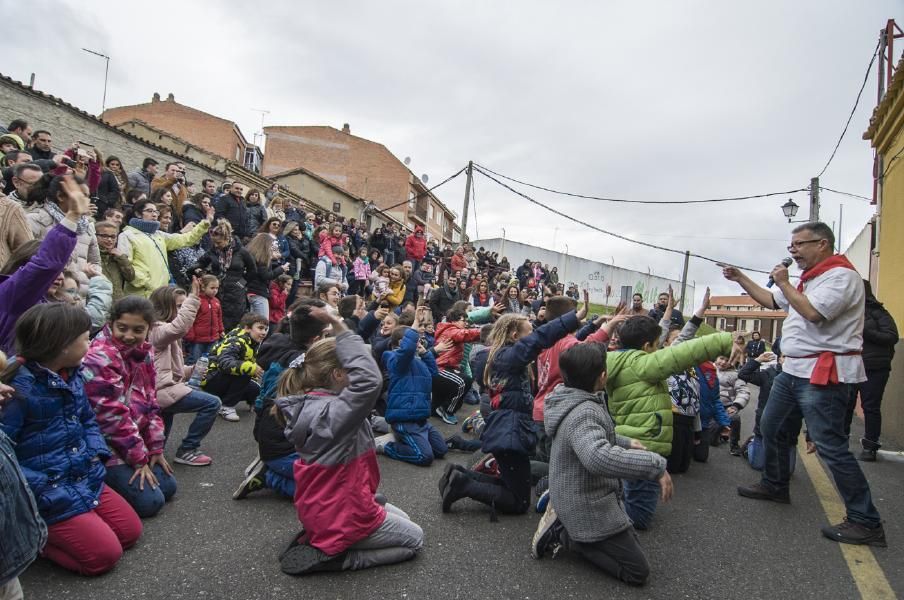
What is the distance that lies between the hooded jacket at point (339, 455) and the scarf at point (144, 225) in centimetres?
547

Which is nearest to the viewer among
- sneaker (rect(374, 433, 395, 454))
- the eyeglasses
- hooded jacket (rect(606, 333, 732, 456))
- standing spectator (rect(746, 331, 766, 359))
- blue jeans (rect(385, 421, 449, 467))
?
hooded jacket (rect(606, 333, 732, 456))

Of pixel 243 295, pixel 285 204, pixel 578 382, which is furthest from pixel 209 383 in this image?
pixel 285 204

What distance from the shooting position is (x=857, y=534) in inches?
140

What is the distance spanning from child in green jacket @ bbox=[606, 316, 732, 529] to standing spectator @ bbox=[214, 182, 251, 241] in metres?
8.23

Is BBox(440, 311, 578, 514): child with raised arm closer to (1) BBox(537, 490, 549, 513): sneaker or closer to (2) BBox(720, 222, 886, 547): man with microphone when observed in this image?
(1) BBox(537, 490, 549, 513): sneaker

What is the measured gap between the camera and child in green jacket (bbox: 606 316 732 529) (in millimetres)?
3543

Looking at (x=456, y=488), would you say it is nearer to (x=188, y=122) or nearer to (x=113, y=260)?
(x=113, y=260)

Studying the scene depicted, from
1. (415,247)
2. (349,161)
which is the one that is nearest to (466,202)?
(415,247)

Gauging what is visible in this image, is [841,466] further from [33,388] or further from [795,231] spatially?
[33,388]

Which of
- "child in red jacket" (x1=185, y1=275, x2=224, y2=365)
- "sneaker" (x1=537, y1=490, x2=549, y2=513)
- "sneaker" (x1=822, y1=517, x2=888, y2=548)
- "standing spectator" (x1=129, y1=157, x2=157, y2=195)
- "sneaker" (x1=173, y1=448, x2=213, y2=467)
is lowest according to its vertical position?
"sneaker" (x1=173, y1=448, x2=213, y2=467)

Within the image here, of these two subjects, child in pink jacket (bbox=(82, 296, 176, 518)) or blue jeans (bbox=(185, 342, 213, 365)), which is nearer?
child in pink jacket (bbox=(82, 296, 176, 518))

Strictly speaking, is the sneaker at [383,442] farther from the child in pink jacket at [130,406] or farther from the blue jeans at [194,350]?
the blue jeans at [194,350]

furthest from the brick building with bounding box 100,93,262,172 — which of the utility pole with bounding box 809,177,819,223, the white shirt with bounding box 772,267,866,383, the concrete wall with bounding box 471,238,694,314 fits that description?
the white shirt with bounding box 772,267,866,383

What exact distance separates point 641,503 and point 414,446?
2.07 m
